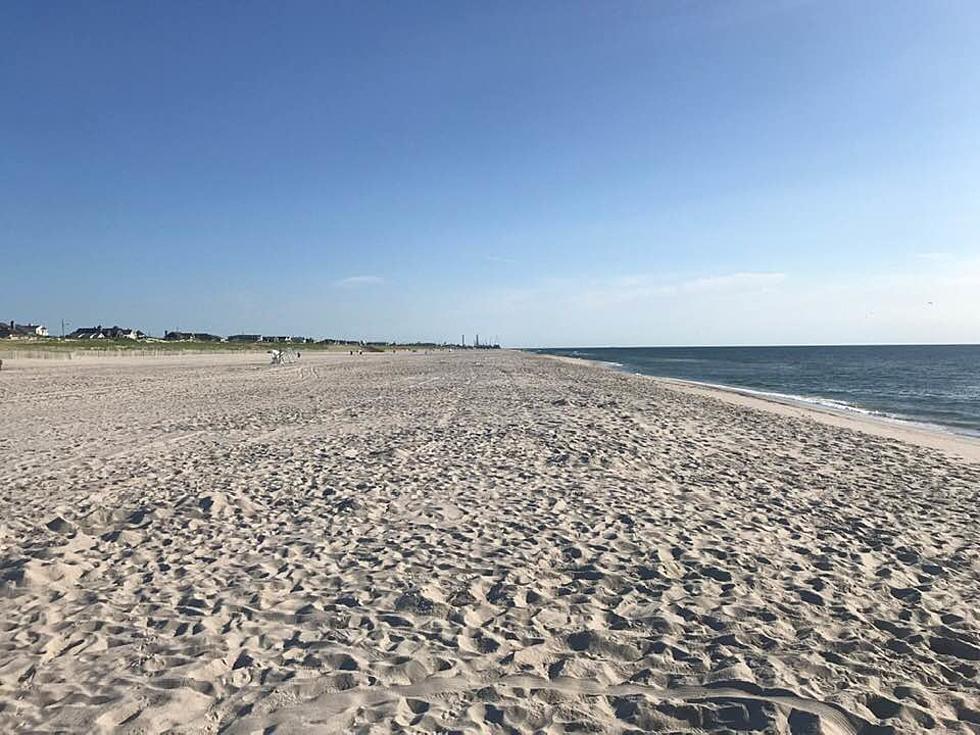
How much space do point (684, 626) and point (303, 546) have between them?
3876 millimetres

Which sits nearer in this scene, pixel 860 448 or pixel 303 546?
pixel 303 546

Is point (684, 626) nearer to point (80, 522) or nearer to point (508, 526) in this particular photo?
point (508, 526)

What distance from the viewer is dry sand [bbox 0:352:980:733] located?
371 cm

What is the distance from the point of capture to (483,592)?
208 inches

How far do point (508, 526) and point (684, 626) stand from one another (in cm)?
270

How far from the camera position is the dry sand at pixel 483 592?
3.71 m

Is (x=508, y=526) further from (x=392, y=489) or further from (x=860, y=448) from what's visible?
(x=860, y=448)

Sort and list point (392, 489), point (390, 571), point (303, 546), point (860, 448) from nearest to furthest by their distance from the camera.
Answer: point (390, 571) < point (303, 546) < point (392, 489) < point (860, 448)

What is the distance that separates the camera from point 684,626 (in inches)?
186

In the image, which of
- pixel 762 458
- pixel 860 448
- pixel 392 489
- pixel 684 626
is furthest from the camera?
pixel 860 448

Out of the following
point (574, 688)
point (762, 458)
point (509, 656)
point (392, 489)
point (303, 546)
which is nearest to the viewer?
point (574, 688)

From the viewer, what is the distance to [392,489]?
878 centimetres

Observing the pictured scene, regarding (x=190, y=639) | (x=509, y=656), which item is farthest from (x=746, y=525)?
(x=190, y=639)

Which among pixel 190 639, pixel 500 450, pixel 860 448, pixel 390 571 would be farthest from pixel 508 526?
pixel 860 448
